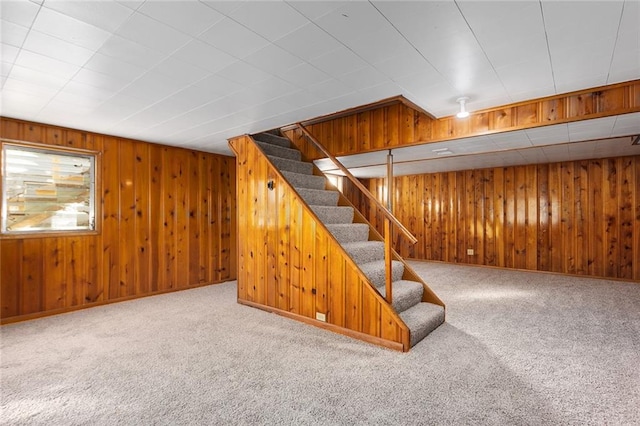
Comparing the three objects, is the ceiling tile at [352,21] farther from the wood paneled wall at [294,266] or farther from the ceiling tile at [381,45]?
the wood paneled wall at [294,266]

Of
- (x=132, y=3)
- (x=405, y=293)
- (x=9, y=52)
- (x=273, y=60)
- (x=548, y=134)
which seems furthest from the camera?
(x=548, y=134)

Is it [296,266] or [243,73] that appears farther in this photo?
[296,266]

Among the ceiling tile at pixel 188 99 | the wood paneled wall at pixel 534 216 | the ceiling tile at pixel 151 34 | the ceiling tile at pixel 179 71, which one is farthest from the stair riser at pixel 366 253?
the wood paneled wall at pixel 534 216

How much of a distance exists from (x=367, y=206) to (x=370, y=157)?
4071 mm

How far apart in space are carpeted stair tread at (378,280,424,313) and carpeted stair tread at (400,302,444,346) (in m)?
0.06

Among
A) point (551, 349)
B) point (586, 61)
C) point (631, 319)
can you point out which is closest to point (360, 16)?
point (586, 61)

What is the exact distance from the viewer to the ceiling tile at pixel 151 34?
169cm

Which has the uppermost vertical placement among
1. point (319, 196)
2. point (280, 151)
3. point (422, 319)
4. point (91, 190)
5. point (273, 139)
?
point (273, 139)

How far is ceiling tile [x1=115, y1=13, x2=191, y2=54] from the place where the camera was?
169 centimetres

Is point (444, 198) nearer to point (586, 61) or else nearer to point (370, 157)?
point (370, 157)

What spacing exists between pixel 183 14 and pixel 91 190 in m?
3.35

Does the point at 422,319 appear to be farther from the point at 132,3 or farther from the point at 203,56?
the point at 132,3

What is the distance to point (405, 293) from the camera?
10.0ft

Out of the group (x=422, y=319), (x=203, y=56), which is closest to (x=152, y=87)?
(x=203, y=56)
